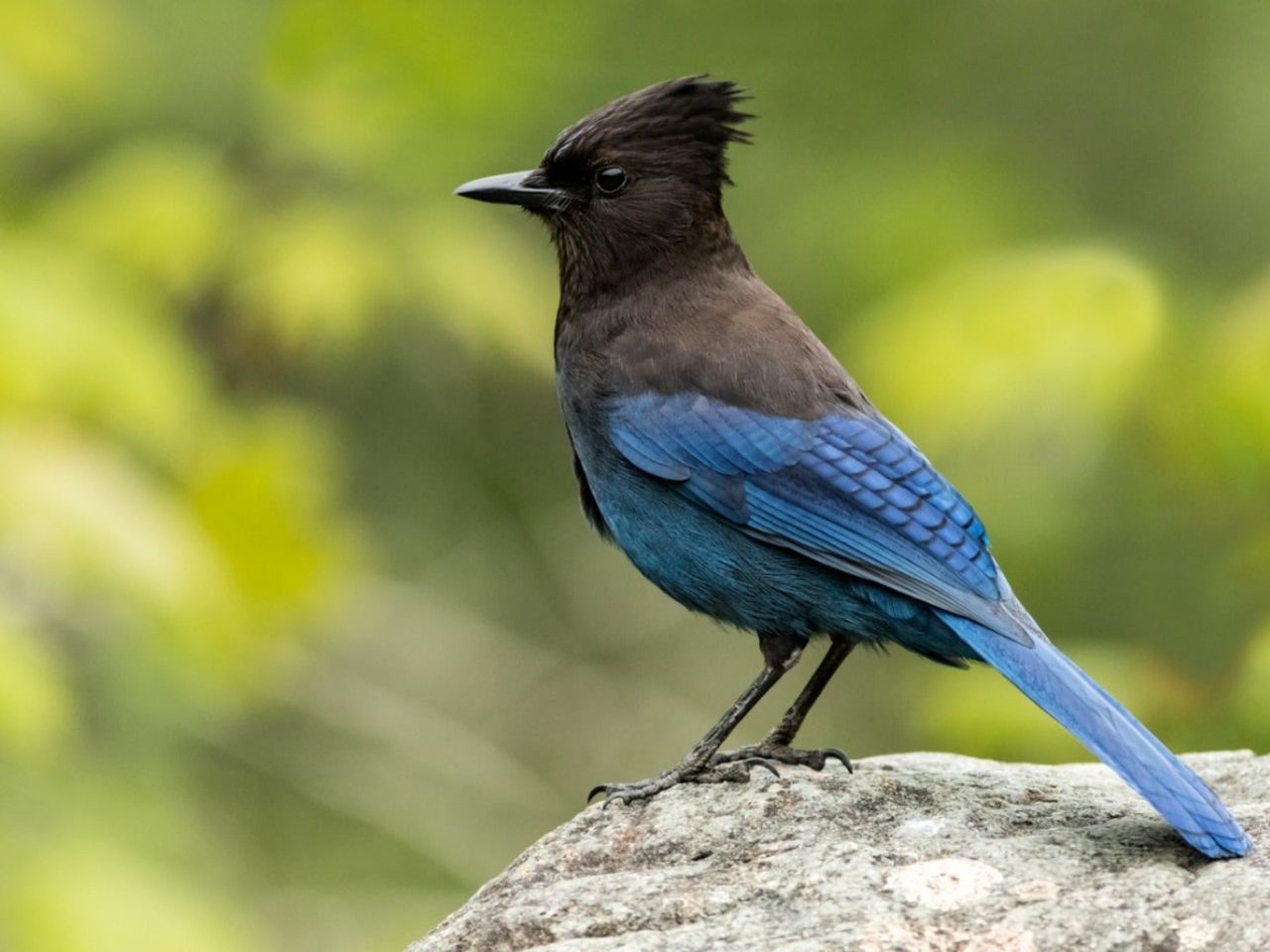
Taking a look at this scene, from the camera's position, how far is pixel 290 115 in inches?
257

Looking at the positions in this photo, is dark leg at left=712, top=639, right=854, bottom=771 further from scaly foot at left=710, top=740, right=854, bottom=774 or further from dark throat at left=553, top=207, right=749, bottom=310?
dark throat at left=553, top=207, right=749, bottom=310

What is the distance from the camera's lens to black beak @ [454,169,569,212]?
15.6 ft

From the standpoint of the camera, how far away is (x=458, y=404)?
24.7 ft

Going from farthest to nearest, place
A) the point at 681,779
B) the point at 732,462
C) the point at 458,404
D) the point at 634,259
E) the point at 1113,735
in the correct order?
the point at 458,404 → the point at 634,259 → the point at 732,462 → the point at 681,779 → the point at 1113,735

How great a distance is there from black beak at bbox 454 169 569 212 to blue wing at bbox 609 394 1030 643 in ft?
2.07

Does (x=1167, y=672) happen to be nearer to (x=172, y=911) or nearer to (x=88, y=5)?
(x=172, y=911)

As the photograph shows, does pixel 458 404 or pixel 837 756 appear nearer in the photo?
Result: pixel 837 756

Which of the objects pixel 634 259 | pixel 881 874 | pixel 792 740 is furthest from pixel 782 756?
pixel 634 259

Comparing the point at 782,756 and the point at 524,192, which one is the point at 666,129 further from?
the point at 782,756

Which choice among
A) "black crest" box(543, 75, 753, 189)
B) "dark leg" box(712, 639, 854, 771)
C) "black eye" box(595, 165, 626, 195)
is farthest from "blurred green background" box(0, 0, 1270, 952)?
"black eye" box(595, 165, 626, 195)

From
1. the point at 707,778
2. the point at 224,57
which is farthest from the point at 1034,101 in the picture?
the point at 707,778

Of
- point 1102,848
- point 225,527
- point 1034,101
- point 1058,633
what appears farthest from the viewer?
point 1034,101

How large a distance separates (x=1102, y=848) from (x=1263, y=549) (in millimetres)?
1541

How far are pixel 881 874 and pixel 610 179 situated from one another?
6.52 ft
